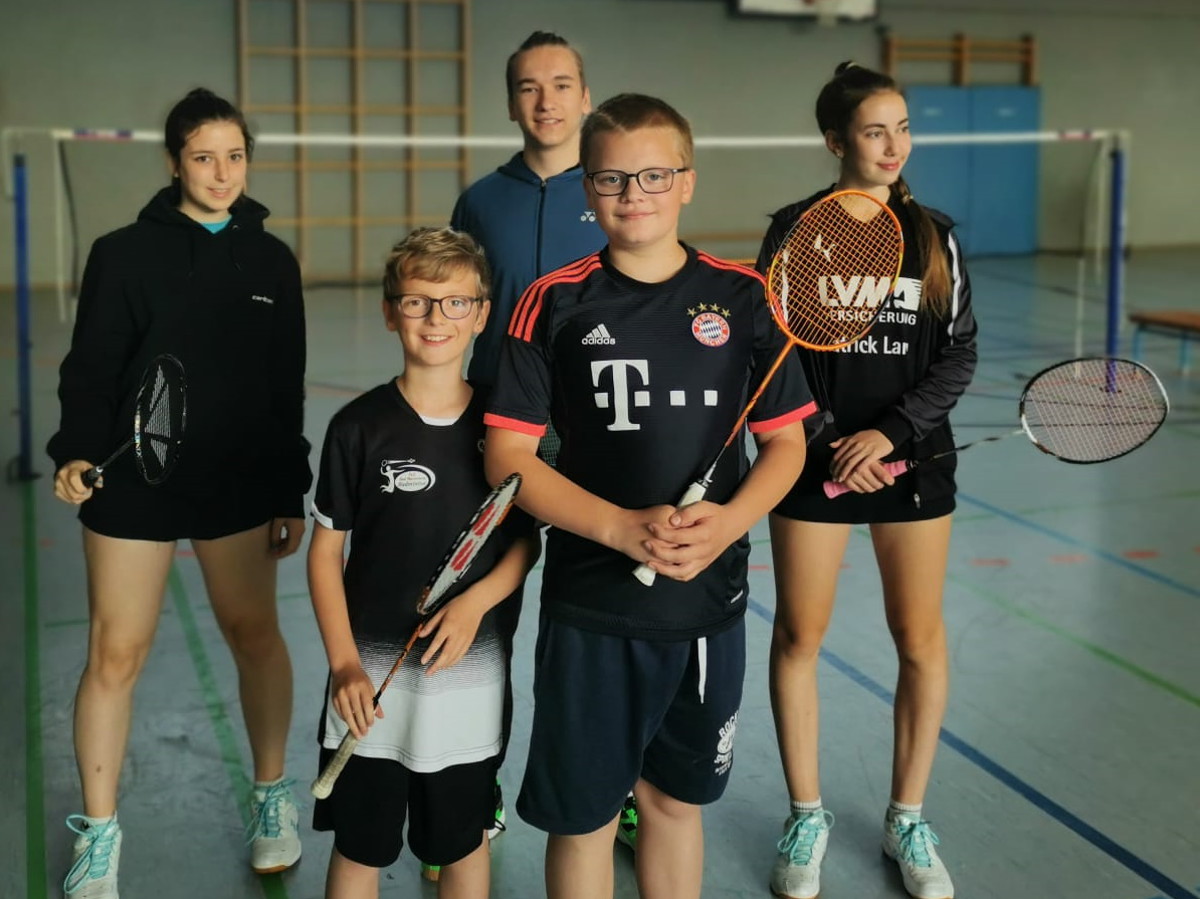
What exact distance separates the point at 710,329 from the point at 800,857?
1.37m

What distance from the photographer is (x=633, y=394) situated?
91.8 inches

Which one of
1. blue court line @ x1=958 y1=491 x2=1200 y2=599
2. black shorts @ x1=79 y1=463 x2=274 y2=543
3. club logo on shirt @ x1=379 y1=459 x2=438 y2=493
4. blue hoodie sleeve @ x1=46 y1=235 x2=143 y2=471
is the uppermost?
blue hoodie sleeve @ x1=46 y1=235 x2=143 y2=471

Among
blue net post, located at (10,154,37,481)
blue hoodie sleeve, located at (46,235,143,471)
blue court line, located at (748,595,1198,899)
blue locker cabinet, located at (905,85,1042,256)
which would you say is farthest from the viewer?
blue locker cabinet, located at (905,85,1042,256)

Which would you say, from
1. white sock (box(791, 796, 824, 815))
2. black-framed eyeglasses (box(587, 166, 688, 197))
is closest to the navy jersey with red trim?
black-framed eyeglasses (box(587, 166, 688, 197))

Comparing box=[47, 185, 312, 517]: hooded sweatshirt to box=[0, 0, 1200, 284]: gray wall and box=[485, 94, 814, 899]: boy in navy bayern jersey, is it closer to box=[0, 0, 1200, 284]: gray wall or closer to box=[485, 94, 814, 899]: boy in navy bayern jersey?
box=[485, 94, 814, 899]: boy in navy bayern jersey

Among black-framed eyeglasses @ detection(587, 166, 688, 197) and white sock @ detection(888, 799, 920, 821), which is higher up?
black-framed eyeglasses @ detection(587, 166, 688, 197)

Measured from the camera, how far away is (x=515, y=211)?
3.15 meters

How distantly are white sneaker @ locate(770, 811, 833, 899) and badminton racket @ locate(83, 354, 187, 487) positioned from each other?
5.14ft

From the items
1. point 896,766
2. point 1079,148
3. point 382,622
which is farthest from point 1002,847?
point 1079,148

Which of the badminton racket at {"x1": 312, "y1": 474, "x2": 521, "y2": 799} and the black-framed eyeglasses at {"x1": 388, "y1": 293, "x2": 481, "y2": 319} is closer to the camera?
the badminton racket at {"x1": 312, "y1": 474, "x2": 521, "y2": 799}

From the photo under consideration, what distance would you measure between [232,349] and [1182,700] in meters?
2.92

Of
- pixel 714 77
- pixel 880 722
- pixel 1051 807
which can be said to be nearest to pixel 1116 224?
pixel 880 722

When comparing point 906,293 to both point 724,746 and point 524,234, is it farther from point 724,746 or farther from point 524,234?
point 724,746

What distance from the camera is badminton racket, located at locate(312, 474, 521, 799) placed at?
7.42 ft
